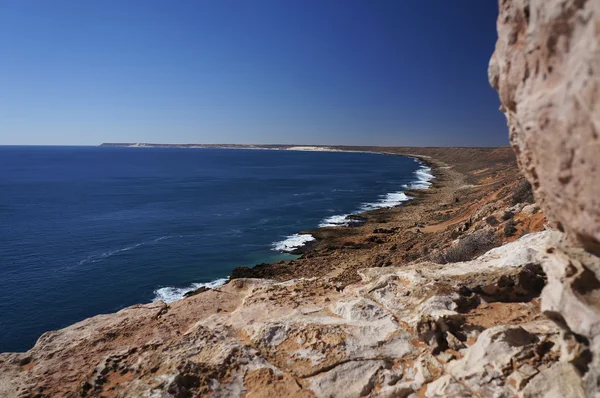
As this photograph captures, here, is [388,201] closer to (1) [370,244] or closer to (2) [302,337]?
(1) [370,244]

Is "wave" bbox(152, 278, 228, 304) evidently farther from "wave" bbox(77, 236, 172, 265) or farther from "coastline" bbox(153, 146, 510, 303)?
"wave" bbox(77, 236, 172, 265)

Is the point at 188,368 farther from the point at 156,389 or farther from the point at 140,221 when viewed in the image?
the point at 140,221

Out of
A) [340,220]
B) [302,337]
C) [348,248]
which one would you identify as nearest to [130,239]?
[348,248]

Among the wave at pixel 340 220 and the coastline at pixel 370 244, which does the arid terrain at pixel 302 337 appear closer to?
the coastline at pixel 370 244

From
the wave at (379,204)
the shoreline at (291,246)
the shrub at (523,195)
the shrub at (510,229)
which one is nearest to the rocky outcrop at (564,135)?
the shrub at (510,229)

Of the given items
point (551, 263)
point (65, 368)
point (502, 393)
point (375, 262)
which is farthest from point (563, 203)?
point (375, 262)

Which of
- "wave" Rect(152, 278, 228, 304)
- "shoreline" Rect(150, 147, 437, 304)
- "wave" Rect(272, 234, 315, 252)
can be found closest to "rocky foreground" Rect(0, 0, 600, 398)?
"shoreline" Rect(150, 147, 437, 304)
